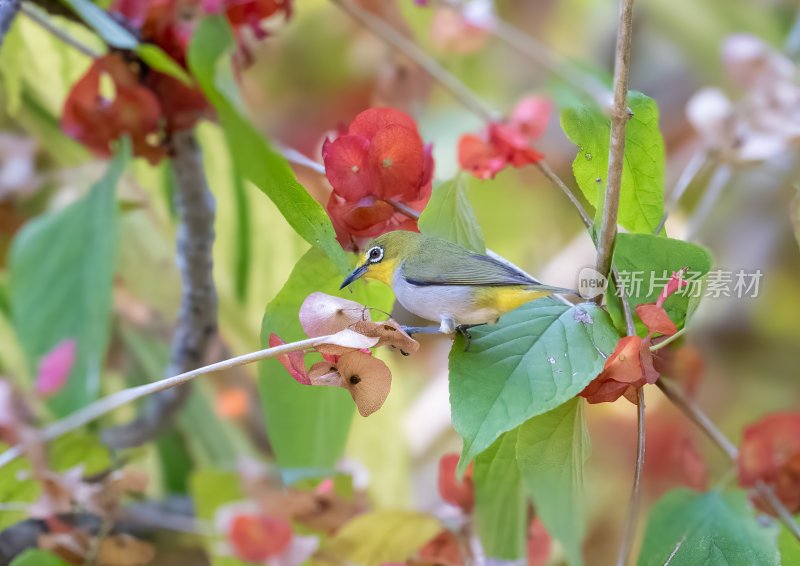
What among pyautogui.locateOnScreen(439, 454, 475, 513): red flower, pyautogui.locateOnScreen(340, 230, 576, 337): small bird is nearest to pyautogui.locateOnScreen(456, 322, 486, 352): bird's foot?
pyautogui.locateOnScreen(340, 230, 576, 337): small bird

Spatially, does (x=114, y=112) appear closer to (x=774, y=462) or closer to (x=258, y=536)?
(x=258, y=536)

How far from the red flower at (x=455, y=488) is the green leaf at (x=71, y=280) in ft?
0.53

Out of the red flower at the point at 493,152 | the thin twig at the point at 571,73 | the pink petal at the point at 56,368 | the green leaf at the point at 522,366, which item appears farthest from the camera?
the thin twig at the point at 571,73

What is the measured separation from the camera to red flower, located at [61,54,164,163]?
360 mm

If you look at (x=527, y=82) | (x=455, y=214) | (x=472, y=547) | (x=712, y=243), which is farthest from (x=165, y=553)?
(x=527, y=82)

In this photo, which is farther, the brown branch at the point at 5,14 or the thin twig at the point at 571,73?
the thin twig at the point at 571,73

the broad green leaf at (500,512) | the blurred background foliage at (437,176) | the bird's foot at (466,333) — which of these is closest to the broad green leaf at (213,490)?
the blurred background foliage at (437,176)

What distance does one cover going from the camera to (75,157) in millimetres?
618

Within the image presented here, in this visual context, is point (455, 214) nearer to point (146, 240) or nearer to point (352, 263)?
point (352, 263)

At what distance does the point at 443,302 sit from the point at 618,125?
64 mm

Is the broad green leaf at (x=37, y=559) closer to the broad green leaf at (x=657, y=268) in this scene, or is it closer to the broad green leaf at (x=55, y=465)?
the broad green leaf at (x=55, y=465)

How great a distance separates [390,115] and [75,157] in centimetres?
42

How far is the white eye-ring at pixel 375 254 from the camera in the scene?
0.84ft

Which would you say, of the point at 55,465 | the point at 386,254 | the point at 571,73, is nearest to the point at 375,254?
the point at 386,254
